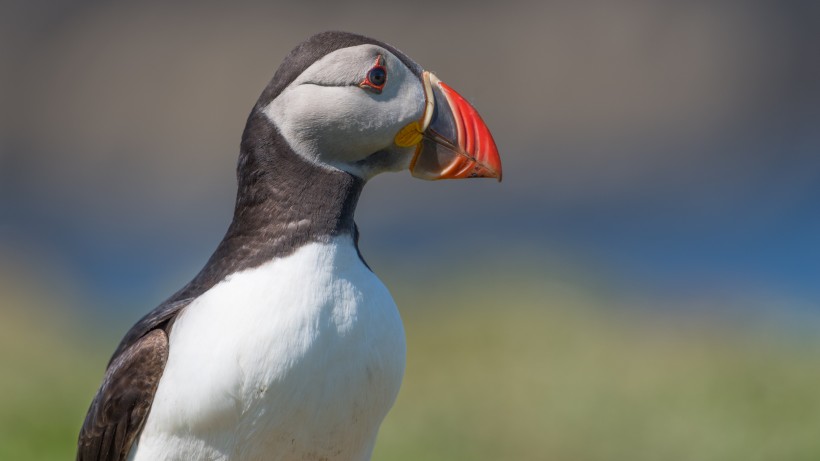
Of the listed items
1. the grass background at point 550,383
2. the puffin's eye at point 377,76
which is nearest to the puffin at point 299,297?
the puffin's eye at point 377,76

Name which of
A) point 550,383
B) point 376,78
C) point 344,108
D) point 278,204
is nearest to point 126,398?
point 278,204

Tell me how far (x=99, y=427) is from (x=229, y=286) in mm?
599

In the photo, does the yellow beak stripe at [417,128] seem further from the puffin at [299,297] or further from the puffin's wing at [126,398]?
the puffin's wing at [126,398]

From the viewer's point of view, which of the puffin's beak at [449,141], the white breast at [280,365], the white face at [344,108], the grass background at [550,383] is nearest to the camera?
the white breast at [280,365]

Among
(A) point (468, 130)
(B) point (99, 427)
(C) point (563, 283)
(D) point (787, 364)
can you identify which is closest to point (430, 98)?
(A) point (468, 130)

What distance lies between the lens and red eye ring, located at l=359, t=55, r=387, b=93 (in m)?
2.72

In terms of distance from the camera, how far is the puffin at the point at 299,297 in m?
2.60

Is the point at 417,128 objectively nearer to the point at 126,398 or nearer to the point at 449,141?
the point at 449,141

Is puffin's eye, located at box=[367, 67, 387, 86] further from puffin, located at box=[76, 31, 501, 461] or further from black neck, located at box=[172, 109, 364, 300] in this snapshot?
black neck, located at box=[172, 109, 364, 300]

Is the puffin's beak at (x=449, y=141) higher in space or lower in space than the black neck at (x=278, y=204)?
higher

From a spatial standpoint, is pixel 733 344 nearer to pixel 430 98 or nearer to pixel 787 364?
pixel 787 364

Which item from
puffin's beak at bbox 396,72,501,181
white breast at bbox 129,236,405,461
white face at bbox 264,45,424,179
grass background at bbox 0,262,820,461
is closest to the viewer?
white breast at bbox 129,236,405,461

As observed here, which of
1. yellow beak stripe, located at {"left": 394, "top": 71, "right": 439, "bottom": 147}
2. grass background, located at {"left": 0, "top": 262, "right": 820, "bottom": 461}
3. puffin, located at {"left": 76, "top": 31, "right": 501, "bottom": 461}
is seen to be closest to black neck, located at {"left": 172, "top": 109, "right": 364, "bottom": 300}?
puffin, located at {"left": 76, "top": 31, "right": 501, "bottom": 461}

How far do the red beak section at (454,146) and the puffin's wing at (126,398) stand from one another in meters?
0.87
